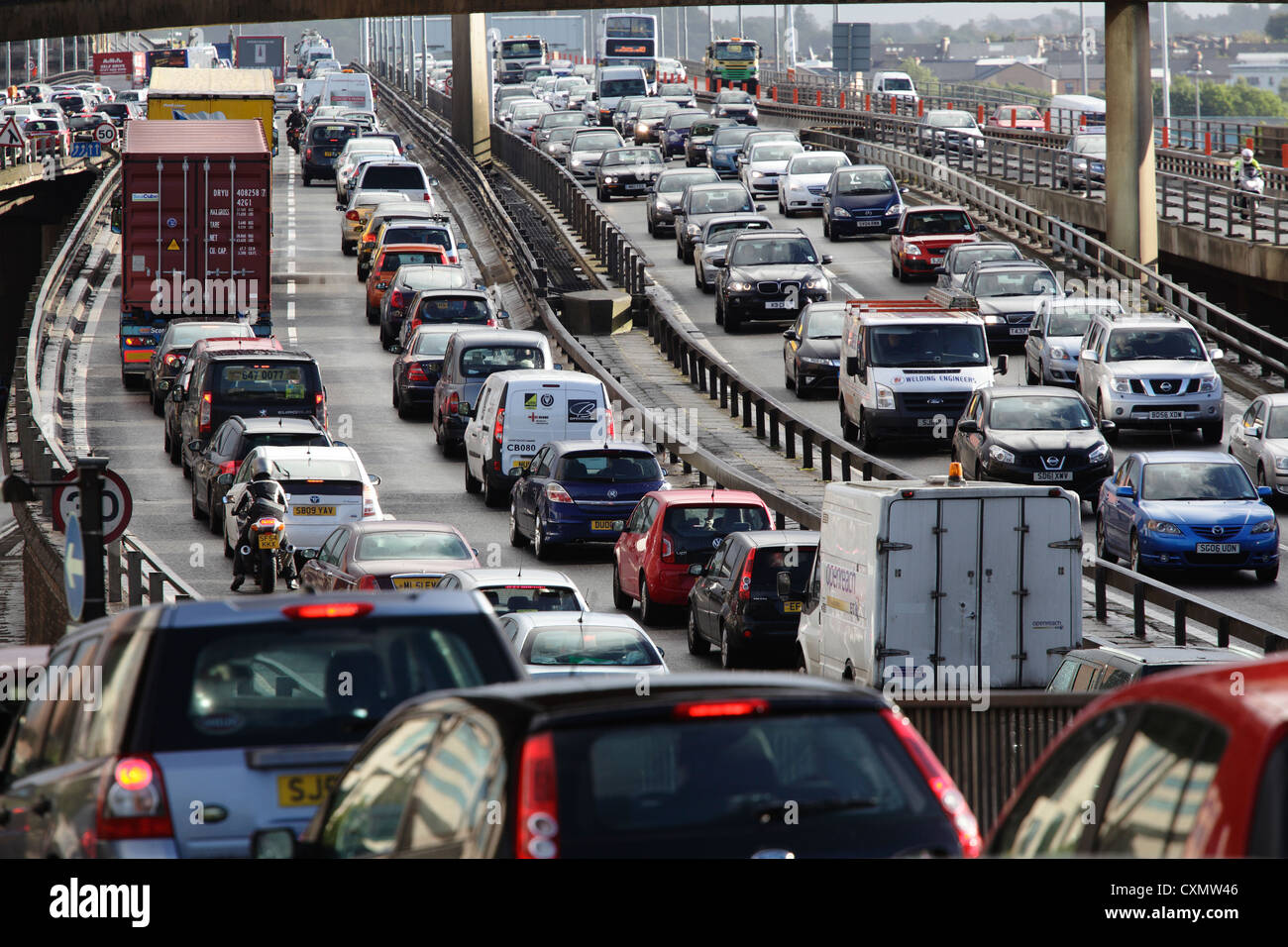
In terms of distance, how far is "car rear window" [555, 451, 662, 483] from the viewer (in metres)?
27.0

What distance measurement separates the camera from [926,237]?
161 ft

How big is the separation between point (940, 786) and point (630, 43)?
129555 mm

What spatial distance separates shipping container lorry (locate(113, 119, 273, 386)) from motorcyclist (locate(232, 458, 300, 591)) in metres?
14.9

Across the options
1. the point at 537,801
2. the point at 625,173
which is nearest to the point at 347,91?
the point at 625,173

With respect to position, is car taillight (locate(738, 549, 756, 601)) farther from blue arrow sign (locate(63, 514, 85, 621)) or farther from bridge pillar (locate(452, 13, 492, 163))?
bridge pillar (locate(452, 13, 492, 163))

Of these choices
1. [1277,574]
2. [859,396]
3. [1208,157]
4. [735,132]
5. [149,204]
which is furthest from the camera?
[735,132]

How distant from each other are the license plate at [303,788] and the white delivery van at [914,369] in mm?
24912

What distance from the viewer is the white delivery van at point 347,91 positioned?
105000mm

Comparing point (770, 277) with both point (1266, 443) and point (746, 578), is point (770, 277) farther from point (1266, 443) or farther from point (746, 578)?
point (746, 578)

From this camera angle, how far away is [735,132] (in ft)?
233
